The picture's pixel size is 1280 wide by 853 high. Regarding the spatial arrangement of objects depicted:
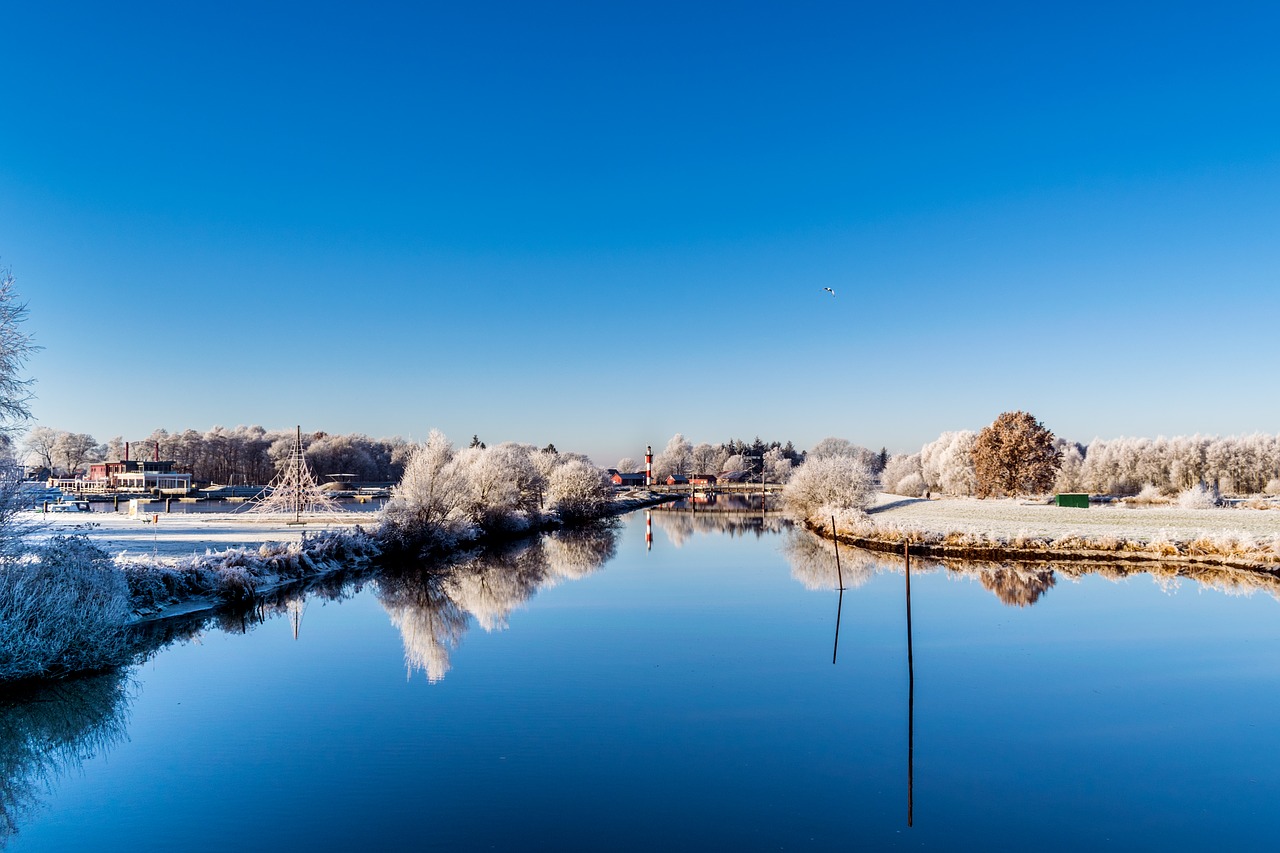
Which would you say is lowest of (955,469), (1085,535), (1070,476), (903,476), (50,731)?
(50,731)

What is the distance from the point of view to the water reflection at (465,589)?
604 inches

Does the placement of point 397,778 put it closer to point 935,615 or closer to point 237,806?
point 237,806

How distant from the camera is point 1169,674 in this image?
12.7 meters

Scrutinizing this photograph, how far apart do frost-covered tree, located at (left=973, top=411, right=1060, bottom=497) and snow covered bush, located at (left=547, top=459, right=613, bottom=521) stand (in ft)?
96.1

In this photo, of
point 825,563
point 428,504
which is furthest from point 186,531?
point 825,563

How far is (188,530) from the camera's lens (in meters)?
31.2

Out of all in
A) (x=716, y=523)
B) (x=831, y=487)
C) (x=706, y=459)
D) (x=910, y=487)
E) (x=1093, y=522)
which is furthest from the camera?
(x=706, y=459)

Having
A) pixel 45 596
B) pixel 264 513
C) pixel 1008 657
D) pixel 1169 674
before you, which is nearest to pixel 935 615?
pixel 1008 657

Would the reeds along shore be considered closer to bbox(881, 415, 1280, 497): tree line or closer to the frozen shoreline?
the frozen shoreline

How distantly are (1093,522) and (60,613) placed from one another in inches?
1491

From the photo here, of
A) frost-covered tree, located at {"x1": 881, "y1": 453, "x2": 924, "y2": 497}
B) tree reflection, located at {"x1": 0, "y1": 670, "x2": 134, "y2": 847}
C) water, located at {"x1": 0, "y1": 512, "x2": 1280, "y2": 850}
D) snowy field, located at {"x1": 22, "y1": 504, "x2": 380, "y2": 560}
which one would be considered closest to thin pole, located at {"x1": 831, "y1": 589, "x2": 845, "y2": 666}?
water, located at {"x1": 0, "y1": 512, "x2": 1280, "y2": 850}

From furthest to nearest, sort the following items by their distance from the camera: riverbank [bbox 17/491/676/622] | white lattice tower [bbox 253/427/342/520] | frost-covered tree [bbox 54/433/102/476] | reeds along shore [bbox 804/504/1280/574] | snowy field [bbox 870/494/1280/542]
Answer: frost-covered tree [bbox 54/433/102/476] → white lattice tower [bbox 253/427/342/520] → snowy field [bbox 870/494/1280/542] → reeds along shore [bbox 804/504/1280/574] → riverbank [bbox 17/491/676/622]

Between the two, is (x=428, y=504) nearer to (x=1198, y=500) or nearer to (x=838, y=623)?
(x=838, y=623)

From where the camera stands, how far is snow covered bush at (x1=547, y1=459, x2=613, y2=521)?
50969 millimetres
